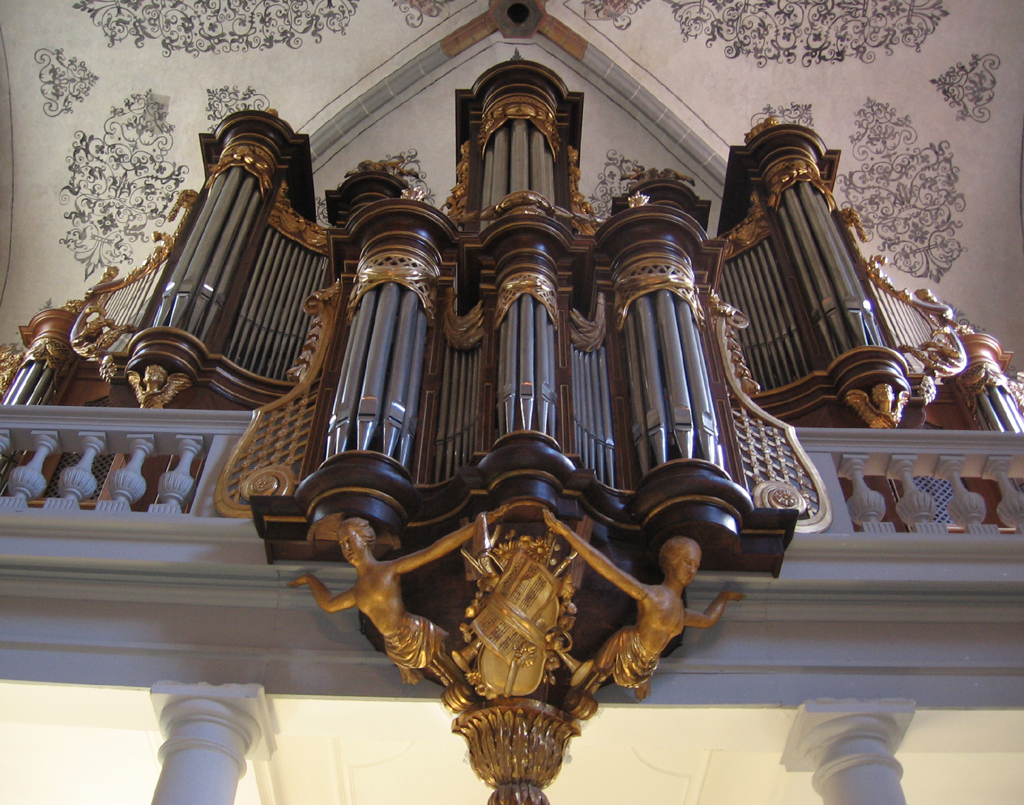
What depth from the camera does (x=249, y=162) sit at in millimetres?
7582

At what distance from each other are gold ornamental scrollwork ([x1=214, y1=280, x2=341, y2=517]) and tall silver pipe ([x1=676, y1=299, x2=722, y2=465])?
1603 millimetres

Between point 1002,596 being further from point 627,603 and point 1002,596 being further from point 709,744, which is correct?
point 627,603

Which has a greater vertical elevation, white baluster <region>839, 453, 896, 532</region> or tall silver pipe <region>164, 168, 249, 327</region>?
tall silver pipe <region>164, 168, 249, 327</region>

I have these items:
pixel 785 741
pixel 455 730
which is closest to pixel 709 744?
pixel 785 741

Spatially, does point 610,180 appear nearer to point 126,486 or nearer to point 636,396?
point 636,396

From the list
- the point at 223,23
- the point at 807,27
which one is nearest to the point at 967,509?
the point at 807,27

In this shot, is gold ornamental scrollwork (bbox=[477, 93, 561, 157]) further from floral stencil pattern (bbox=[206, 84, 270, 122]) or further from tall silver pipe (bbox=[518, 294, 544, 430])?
tall silver pipe (bbox=[518, 294, 544, 430])

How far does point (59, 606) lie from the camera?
4.02 meters

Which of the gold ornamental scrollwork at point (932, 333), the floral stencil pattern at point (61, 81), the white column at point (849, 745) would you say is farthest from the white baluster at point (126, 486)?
the floral stencil pattern at point (61, 81)

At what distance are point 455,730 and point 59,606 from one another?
1618mm

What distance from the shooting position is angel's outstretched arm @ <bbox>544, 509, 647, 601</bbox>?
3.48 m

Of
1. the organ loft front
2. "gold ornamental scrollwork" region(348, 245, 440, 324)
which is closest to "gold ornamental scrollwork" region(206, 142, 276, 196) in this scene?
the organ loft front

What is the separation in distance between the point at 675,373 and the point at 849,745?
1.53 m

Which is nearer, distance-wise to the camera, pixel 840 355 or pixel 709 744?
pixel 709 744
